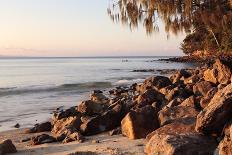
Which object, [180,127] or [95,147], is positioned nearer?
[180,127]

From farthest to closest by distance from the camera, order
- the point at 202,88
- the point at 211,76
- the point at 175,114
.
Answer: the point at 211,76
the point at 202,88
the point at 175,114

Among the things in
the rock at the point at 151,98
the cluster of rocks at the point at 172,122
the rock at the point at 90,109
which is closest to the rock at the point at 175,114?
the cluster of rocks at the point at 172,122

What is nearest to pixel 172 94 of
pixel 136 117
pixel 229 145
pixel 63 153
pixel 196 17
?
pixel 196 17

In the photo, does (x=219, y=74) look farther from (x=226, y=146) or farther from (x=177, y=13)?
(x=226, y=146)

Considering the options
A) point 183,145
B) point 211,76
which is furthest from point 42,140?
point 211,76

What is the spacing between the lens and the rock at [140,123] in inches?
295

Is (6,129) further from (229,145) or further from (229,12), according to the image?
(229,145)

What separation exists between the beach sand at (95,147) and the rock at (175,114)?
26.6 inches

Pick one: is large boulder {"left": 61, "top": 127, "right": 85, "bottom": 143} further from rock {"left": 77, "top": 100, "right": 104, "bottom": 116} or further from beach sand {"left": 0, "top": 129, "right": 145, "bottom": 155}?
rock {"left": 77, "top": 100, "right": 104, "bottom": 116}

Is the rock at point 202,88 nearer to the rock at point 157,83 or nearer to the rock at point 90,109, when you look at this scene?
the rock at point 90,109

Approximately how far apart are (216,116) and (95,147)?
228 cm

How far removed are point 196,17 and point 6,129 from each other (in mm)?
5996

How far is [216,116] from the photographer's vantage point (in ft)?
19.1

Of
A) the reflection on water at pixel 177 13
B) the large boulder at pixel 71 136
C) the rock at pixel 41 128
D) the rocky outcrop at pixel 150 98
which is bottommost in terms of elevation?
the rock at pixel 41 128
